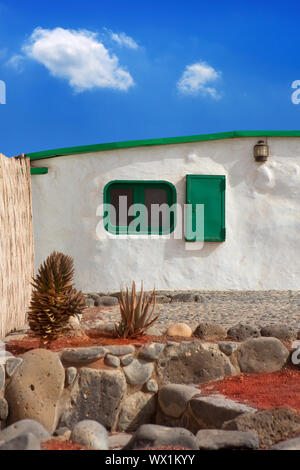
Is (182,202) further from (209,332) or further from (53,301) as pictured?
(53,301)

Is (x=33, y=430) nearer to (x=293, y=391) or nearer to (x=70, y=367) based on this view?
(x=70, y=367)

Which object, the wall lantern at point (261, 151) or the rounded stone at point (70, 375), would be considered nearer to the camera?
the rounded stone at point (70, 375)

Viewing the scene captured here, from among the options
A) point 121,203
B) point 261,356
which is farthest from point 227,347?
point 121,203

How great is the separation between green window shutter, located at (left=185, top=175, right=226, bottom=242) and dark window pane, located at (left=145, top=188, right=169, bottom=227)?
0.52 meters

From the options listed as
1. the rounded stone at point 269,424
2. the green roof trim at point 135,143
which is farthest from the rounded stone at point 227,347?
the green roof trim at point 135,143

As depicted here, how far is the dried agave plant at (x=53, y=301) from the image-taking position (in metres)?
5.64

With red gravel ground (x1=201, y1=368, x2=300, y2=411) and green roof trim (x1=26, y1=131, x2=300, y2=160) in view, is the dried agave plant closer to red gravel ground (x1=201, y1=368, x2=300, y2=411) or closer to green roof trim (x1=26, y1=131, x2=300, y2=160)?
red gravel ground (x1=201, y1=368, x2=300, y2=411)

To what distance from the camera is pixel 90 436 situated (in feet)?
13.3

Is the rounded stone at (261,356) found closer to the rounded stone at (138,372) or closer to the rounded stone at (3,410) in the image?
the rounded stone at (138,372)

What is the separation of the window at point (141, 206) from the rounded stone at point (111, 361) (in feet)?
15.8

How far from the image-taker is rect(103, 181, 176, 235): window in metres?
10.1

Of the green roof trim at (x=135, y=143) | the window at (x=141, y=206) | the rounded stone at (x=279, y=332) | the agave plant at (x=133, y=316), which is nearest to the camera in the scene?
the agave plant at (x=133, y=316)

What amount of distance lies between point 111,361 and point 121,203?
16.9 feet

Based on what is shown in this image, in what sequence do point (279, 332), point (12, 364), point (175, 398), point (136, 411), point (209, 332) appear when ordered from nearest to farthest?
point (175, 398), point (12, 364), point (136, 411), point (209, 332), point (279, 332)
